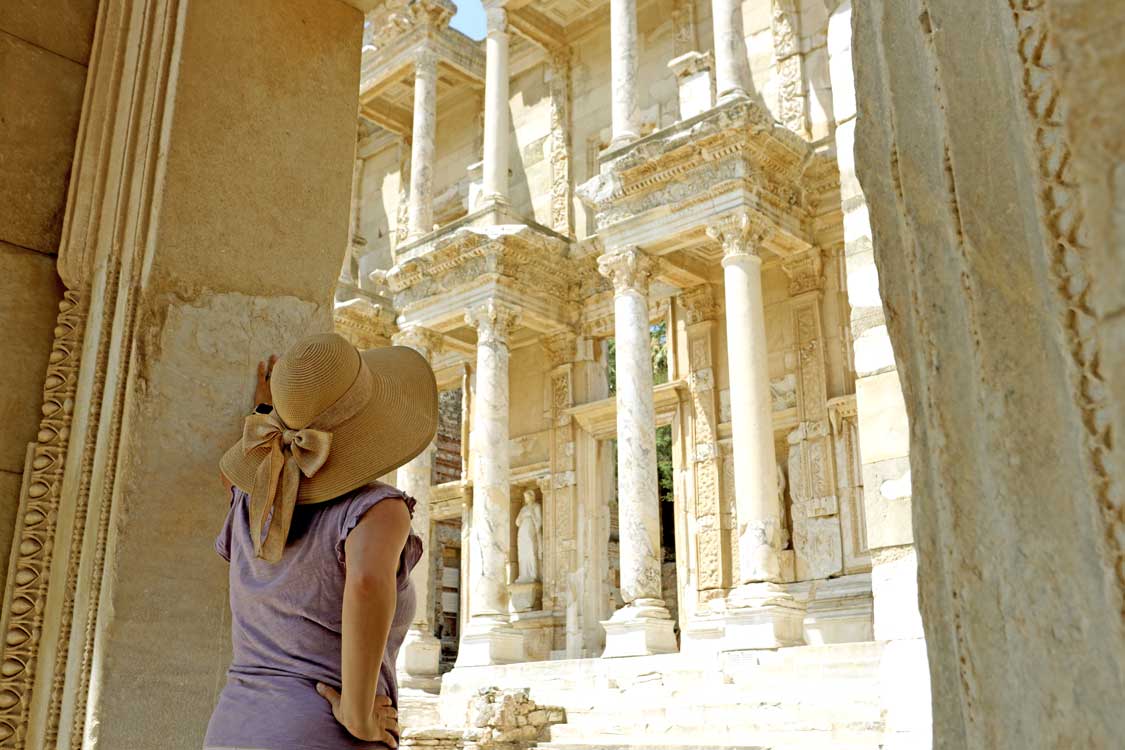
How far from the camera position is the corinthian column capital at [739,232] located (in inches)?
539

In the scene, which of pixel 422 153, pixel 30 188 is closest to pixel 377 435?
pixel 30 188

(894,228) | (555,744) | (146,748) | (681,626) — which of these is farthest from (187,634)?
(681,626)

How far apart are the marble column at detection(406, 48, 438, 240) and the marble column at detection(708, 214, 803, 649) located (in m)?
6.52

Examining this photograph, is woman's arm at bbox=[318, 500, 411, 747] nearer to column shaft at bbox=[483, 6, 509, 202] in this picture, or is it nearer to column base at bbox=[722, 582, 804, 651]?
column base at bbox=[722, 582, 804, 651]

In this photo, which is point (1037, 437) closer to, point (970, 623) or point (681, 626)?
point (970, 623)

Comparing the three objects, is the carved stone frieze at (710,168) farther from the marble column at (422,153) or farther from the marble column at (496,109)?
the marble column at (422,153)

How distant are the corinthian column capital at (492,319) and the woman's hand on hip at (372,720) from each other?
47.9ft

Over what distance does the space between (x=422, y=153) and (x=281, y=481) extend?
17.5m

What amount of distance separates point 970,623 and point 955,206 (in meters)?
0.35

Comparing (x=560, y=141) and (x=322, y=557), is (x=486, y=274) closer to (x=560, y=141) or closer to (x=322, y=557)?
(x=560, y=141)

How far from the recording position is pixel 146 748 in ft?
9.53

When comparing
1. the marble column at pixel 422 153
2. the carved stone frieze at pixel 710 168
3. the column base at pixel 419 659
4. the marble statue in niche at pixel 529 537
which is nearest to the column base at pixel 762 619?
the carved stone frieze at pixel 710 168

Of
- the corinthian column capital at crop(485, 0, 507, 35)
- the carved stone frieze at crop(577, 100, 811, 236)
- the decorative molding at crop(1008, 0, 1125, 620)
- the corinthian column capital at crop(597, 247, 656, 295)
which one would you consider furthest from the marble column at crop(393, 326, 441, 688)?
the decorative molding at crop(1008, 0, 1125, 620)

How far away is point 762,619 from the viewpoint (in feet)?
39.8
